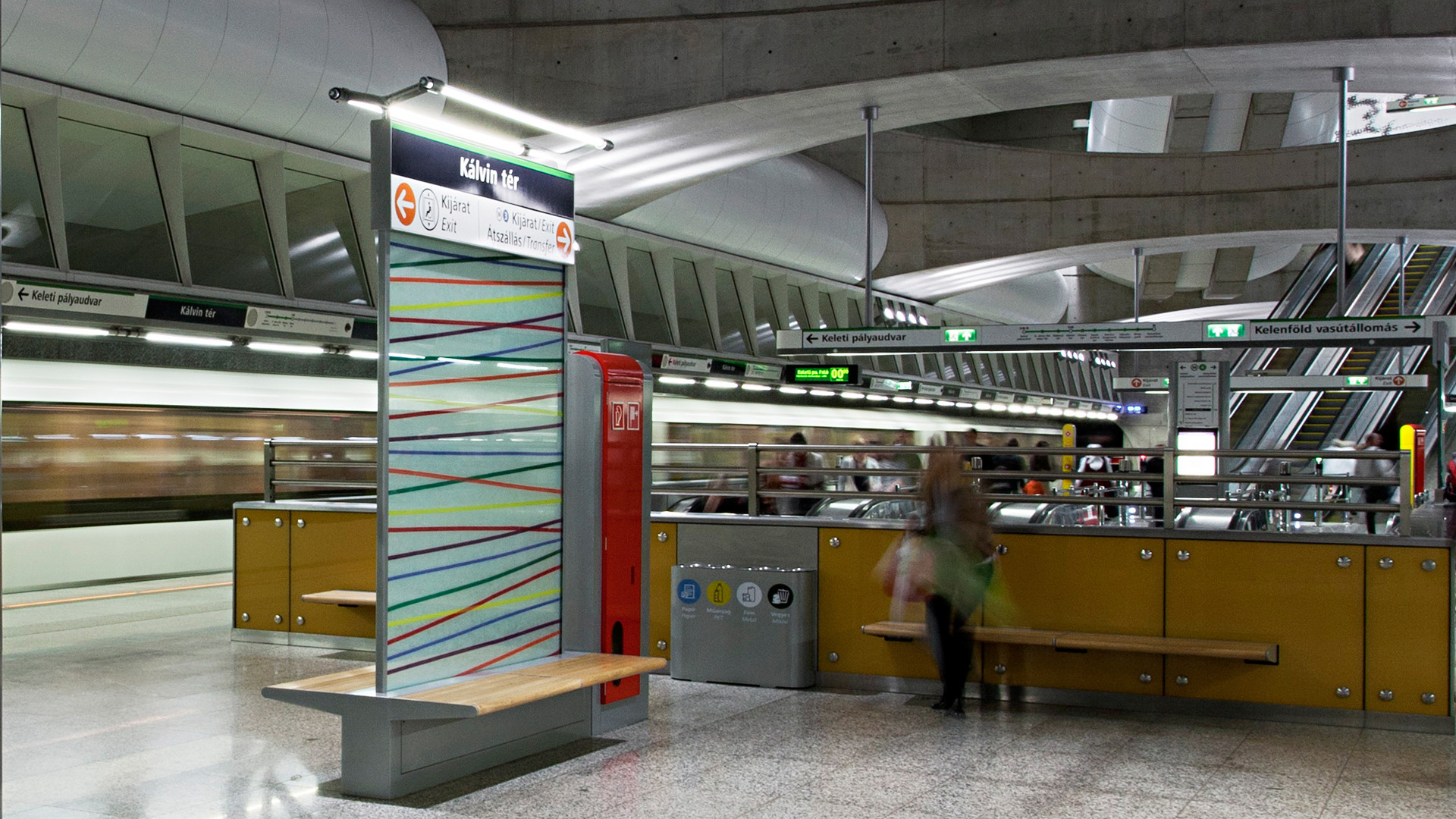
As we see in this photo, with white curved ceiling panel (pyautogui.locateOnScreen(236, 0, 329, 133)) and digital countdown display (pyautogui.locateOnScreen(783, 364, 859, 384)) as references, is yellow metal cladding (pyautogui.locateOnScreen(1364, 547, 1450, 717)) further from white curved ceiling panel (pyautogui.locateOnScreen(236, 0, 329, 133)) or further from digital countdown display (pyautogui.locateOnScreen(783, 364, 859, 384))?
digital countdown display (pyautogui.locateOnScreen(783, 364, 859, 384))

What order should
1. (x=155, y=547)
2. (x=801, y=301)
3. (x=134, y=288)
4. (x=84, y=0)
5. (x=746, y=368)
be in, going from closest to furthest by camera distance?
(x=84, y=0), (x=134, y=288), (x=155, y=547), (x=746, y=368), (x=801, y=301)

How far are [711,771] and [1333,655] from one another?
396cm

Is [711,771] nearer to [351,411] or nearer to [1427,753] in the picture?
[1427,753]

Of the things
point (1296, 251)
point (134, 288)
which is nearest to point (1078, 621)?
point (134, 288)

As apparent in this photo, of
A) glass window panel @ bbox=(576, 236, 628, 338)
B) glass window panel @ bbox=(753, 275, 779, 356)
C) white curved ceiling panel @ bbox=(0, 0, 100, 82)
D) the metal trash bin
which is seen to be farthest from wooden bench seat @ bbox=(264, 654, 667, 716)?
glass window panel @ bbox=(753, 275, 779, 356)

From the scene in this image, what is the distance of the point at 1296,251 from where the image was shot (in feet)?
103

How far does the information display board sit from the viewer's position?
585 cm

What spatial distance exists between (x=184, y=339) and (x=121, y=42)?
2.88 metres

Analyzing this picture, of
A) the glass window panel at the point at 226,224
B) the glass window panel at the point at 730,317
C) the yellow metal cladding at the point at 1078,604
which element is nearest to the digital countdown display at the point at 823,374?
the glass window panel at the point at 730,317

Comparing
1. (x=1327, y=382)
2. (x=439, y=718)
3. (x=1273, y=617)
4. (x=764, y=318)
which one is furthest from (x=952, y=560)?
(x=764, y=318)

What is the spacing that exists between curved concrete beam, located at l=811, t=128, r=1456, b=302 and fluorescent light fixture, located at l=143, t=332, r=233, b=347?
1119 centimetres

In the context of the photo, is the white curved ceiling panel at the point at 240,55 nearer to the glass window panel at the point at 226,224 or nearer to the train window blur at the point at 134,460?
the glass window panel at the point at 226,224

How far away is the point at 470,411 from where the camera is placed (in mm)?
6285

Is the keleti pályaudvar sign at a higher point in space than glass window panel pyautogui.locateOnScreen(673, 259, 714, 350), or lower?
lower
